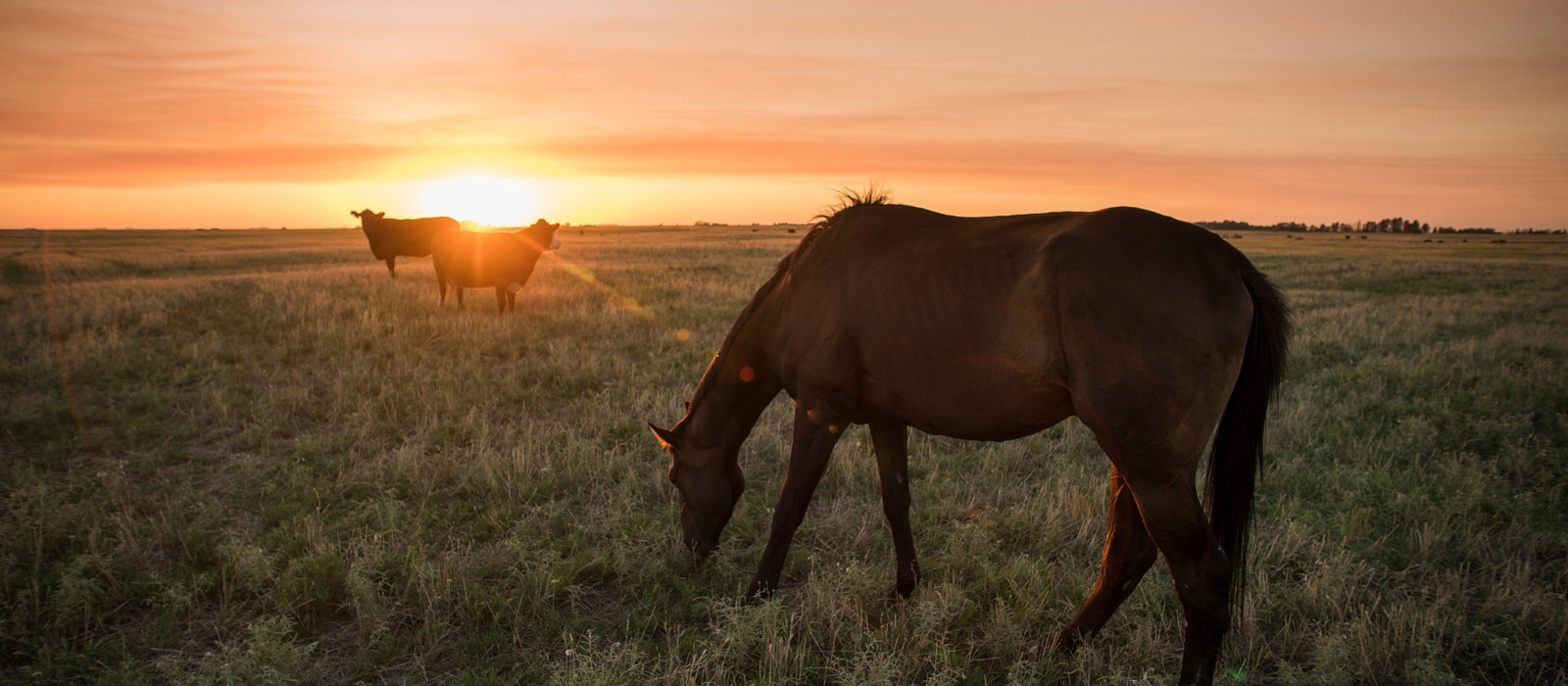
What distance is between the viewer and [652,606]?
154 inches

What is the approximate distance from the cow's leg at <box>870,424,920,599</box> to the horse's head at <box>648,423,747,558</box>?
0.97 meters

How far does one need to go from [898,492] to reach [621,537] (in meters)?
1.98

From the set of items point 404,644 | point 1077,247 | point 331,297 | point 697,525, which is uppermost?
point 1077,247

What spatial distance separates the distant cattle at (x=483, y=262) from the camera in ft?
44.6

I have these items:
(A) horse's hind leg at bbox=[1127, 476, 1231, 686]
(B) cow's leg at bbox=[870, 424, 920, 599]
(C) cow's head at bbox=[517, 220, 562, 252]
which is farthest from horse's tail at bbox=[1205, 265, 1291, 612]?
(C) cow's head at bbox=[517, 220, 562, 252]

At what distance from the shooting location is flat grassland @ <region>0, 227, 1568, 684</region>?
3490mm

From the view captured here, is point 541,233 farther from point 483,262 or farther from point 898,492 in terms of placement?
point 898,492

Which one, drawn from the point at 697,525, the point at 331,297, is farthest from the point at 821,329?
the point at 331,297

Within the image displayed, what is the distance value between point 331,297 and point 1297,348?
60.1 feet

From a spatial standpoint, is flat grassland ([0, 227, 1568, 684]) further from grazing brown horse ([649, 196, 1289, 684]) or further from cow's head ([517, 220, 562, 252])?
cow's head ([517, 220, 562, 252])

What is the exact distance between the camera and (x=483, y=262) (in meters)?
13.6

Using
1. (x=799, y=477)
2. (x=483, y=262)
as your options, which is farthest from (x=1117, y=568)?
(x=483, y=262)

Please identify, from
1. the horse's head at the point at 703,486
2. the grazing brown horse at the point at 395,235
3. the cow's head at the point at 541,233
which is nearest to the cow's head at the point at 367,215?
the grazing brown horse at the point at 395,235

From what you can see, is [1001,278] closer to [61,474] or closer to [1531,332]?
[61,474]
